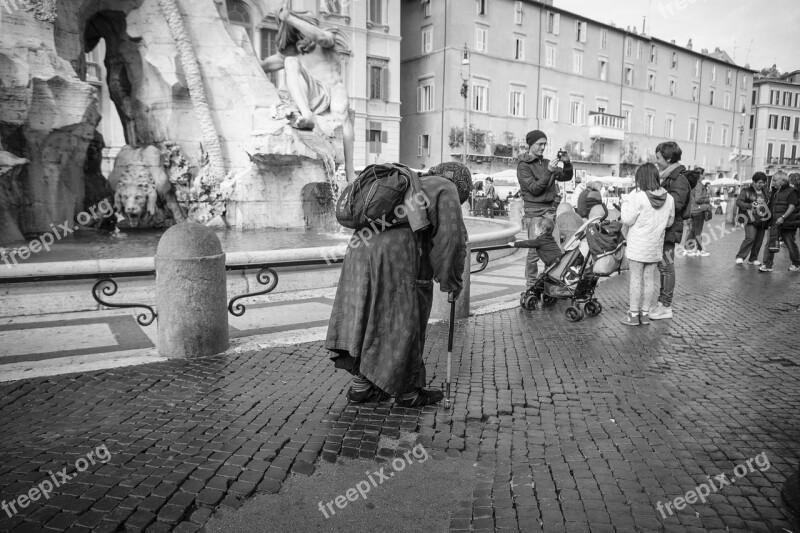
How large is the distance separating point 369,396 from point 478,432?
804mm

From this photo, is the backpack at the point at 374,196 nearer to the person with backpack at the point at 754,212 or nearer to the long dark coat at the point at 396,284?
the long dark coat at the point at 396,284

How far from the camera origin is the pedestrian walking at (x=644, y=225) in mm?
6406

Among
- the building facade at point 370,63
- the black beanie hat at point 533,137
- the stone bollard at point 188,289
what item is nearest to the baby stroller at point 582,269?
the black beanie hat at point 533,137

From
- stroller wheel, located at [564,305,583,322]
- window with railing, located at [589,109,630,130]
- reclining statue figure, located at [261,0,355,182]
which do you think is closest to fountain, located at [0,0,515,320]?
reclining statue figure, located at [261,0,355,182]

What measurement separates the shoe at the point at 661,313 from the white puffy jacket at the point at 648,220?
30.1 inches

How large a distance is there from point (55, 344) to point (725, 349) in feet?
19.5

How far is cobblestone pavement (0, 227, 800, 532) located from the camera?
279 cm

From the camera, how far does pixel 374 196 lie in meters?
3.76

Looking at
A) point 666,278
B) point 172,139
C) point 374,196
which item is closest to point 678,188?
point 666,278

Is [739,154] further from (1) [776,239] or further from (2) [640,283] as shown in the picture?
(2) [640,283]

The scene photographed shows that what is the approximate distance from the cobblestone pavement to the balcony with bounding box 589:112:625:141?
48516 mm

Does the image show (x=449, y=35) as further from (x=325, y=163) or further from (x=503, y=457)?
(x=503, y=457)

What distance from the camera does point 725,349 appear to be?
18.4 ft

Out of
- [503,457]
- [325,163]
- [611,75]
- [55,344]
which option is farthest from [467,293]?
[611,75]
